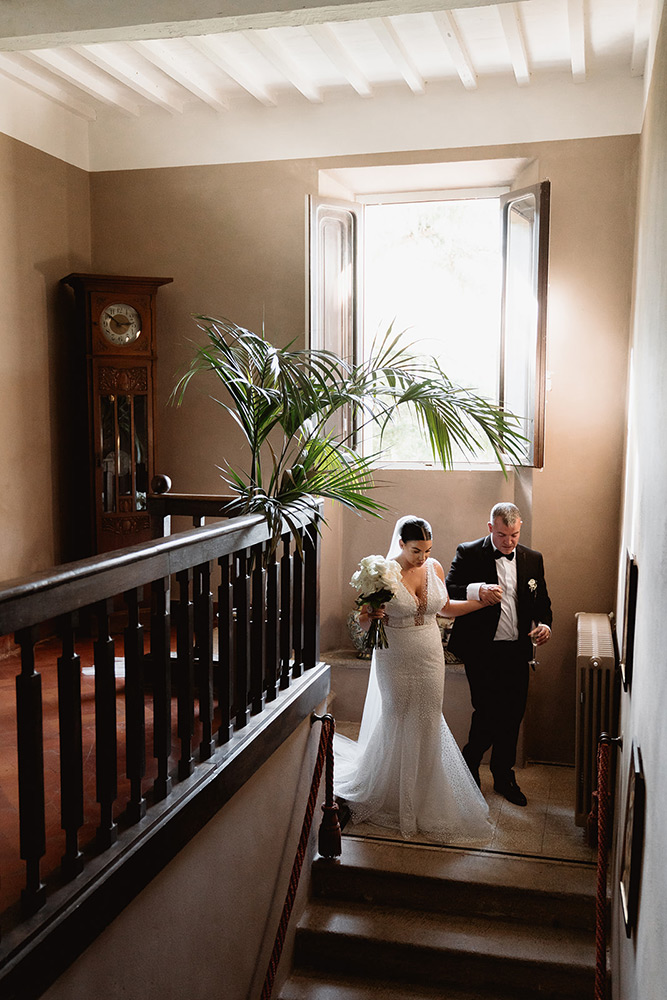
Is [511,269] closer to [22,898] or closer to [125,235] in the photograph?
[125,235]

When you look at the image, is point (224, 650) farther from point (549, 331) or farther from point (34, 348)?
point (549, 331)

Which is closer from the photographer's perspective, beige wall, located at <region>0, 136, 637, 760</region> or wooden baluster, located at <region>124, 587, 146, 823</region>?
wooden baluster, located at <region>124, 587, 146, 823</region>

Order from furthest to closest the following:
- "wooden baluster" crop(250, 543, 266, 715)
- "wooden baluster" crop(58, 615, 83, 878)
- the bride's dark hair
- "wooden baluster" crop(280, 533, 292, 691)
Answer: the bride's dark hair
"wooden baluster" crop(280, 533, 292, 691)
"wooden baluster" crop(250, 543, 266, 715)
"wooden baluster" crop(58, 615, 83, 878)

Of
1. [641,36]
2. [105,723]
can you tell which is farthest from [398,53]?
[105,723]

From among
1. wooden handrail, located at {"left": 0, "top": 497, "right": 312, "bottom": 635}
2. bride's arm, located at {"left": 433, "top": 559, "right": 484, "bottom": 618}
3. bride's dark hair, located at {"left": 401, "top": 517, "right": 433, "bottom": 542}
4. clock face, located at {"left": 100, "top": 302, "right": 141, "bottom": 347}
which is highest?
clock face, located at {"left": 100, "top": 302, "right": 141, "bottom": 347}

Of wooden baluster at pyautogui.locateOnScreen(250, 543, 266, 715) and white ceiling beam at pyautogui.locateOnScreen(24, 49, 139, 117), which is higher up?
white ceiling beam at pyautogui.locateOnScreen(24, 49, 139, 117)

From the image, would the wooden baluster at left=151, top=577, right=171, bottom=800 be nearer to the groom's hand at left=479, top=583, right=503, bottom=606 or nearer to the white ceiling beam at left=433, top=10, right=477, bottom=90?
the groom's hand at left=479, top=583, right=503, bottom=606

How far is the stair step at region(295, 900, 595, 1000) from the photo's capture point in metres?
4.43

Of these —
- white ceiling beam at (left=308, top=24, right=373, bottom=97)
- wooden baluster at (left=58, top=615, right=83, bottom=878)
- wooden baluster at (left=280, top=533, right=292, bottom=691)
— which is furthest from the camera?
white ceiling beam at (left=308, top=24, right=373, bottom=97)

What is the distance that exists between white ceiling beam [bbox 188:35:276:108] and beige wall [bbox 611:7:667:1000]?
2737 mm

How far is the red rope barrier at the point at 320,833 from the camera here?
4109 mm

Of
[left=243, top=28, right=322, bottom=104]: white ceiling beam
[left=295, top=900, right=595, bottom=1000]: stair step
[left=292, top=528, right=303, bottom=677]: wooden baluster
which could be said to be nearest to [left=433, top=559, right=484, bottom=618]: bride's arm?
[left=292, top=528, right=303, bottom=677]: wooden baluster

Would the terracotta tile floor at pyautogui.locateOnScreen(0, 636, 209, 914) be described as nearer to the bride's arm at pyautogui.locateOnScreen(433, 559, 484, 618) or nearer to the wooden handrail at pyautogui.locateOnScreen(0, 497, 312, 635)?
the wooden handrail at pyautogui.locateOnScreen(0, 497, 312, 635)

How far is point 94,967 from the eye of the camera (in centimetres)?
258
